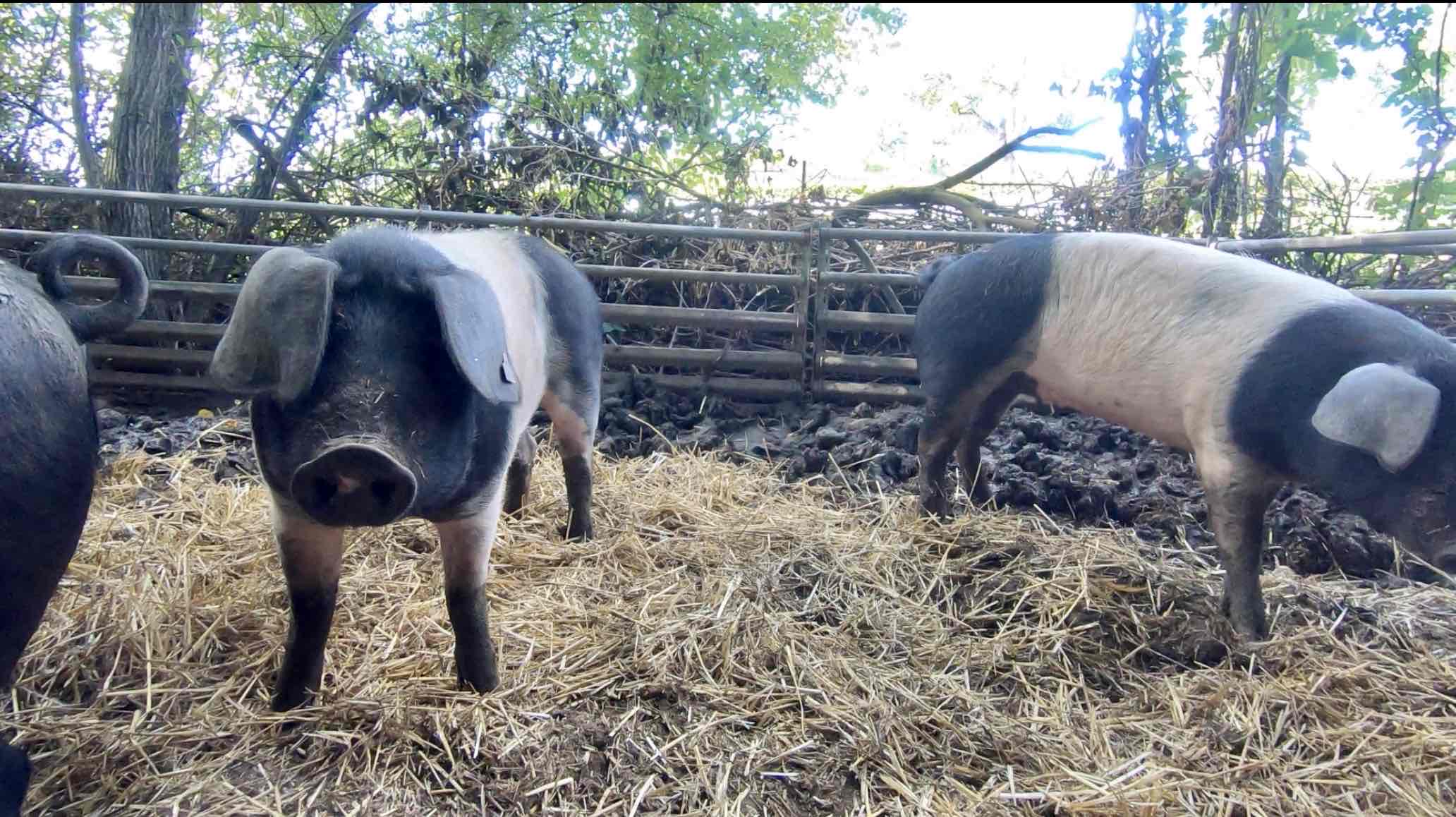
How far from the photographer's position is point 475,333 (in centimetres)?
177

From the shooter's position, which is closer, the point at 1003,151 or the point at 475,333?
the point at 475,333

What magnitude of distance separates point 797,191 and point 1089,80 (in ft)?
7.56

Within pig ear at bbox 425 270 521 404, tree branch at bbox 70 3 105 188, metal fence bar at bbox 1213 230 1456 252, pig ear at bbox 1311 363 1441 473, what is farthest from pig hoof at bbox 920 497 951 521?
tree branch at bbox 70 3 105 188

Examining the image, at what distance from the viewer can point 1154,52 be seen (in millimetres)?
6617

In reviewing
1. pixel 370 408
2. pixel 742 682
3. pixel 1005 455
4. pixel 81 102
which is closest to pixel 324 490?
pixel 370 408

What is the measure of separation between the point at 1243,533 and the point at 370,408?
251cm

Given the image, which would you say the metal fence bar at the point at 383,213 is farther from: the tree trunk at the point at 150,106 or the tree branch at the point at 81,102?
the tree branch at the point at 81,102

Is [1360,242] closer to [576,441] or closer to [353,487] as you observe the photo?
[576,441]

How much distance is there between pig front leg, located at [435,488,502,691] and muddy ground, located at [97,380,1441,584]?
225cm

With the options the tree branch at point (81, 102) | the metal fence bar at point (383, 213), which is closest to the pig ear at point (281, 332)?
the metal fence bar at point (383, 213)

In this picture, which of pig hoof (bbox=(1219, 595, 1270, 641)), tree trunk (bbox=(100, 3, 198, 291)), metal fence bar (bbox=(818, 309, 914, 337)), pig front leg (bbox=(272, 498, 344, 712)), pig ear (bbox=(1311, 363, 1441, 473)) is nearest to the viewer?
pig front leg (bbox=(272, 498, 344, 712))

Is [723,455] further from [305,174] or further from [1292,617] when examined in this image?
[305,174]

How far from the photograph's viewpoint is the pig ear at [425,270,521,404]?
170 centimetres

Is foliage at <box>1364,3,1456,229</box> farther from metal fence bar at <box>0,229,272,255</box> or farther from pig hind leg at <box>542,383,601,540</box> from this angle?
metal fence bar at <box>0,229,272,255</box>
